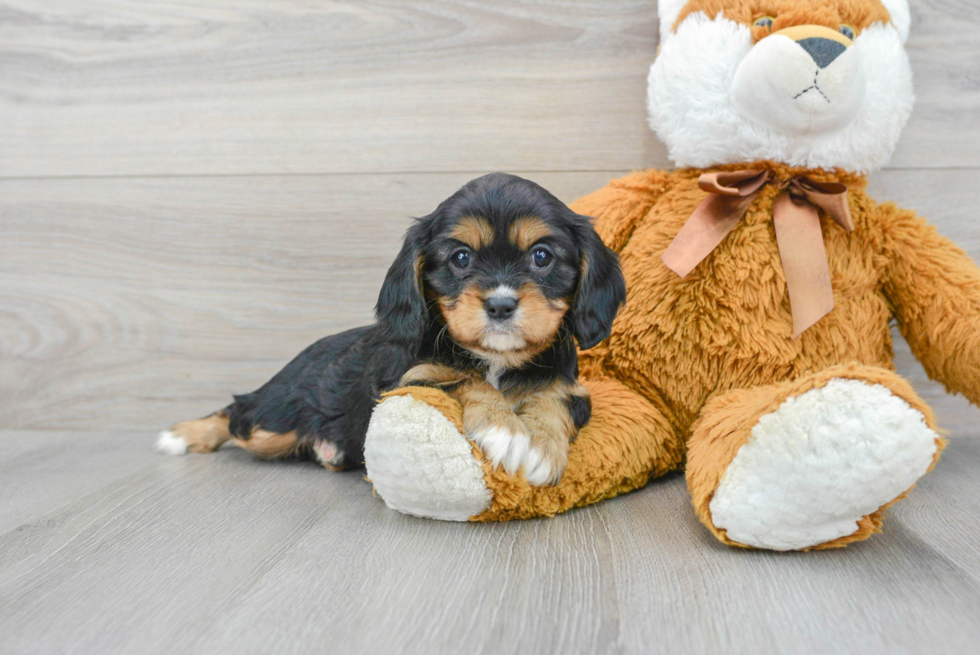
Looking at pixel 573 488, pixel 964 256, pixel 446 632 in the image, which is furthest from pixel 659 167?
pixel 446 632

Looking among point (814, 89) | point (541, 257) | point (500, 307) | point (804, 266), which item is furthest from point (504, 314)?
point (814, 89)

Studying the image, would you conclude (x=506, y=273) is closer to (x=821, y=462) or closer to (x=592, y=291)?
(x=592, y=291)

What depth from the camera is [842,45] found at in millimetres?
1504

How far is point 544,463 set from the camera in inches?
53.4

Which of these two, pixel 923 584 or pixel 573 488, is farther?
pixel 573 488

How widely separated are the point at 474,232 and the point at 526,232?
0.10 m

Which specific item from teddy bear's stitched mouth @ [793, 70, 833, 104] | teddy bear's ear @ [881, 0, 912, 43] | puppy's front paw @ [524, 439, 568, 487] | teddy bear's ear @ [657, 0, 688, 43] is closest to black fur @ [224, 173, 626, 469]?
puppy's front paw @ [524, 439, 568, 487]

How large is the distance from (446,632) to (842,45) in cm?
138

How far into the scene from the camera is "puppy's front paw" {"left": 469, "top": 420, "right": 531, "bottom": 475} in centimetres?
132

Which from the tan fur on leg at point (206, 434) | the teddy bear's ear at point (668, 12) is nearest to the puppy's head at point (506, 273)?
the teddy bear's ear at point (668, 12)

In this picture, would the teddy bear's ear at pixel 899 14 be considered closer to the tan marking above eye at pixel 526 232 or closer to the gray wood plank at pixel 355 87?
the gray wood plank at pixel 355 87

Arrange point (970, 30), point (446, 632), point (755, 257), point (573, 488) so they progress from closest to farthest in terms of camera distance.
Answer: point (446, 632)
point (573, 488)
point (755, 257)
point (970, 30)

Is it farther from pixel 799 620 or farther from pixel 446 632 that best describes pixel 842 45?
pixel 446 632

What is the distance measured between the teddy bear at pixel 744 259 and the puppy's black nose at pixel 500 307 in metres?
0.19
